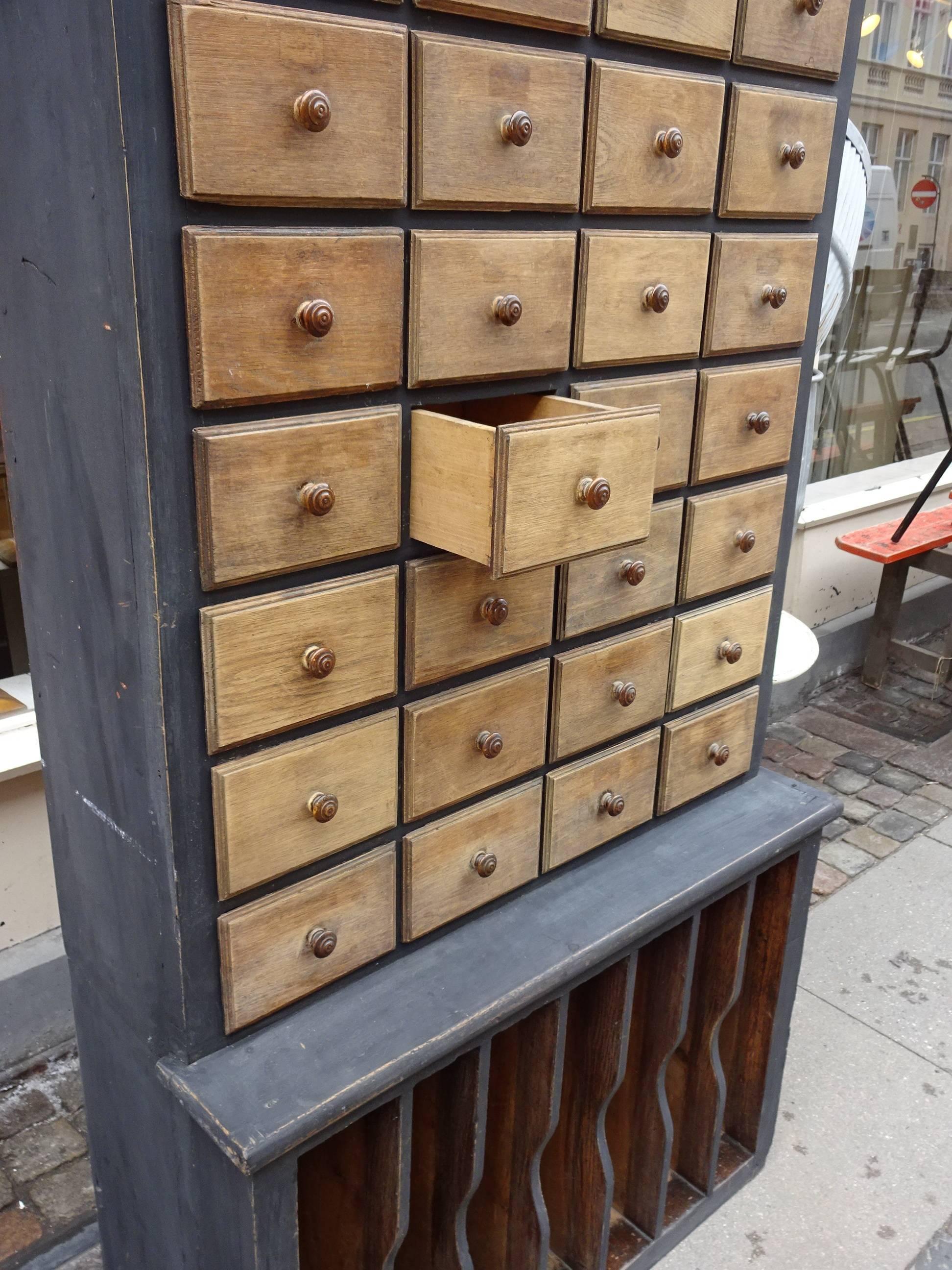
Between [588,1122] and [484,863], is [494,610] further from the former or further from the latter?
[588,1122]

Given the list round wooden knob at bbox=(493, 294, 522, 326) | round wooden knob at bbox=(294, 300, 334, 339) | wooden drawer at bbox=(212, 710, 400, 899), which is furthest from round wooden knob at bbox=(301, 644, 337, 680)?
round wooden knob at bbox=(493, 294, 522, 326)

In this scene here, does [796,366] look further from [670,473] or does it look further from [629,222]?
[629,222]

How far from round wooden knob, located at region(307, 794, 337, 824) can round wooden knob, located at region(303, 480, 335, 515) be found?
371 millimetres

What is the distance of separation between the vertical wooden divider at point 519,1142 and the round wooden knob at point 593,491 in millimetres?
854

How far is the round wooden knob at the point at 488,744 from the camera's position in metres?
1.65

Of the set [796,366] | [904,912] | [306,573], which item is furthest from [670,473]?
[904,912]

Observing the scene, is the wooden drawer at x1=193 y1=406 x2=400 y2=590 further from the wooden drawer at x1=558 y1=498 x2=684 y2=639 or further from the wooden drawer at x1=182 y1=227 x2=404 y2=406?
the wooden drawer at x1=558 y1=498 x2=684 y2=639

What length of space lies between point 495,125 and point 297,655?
26.6 inches

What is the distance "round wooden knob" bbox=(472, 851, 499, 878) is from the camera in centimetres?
171

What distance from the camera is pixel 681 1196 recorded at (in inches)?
91.4

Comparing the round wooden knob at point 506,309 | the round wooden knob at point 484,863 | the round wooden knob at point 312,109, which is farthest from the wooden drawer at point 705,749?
the round wooden knob at point 312,109

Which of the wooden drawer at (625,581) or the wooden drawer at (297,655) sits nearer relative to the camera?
the wooden drawer at (297,655)

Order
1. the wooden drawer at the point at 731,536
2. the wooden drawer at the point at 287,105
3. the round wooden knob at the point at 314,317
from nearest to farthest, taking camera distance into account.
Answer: the wooden drawer at the point at 287,105 → the round wooden knob at the point at 314,317 → the wooden drawer at the point at 731,536

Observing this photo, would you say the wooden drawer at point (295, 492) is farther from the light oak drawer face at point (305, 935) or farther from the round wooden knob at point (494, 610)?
the light oak drawer face at point (305, 935)
